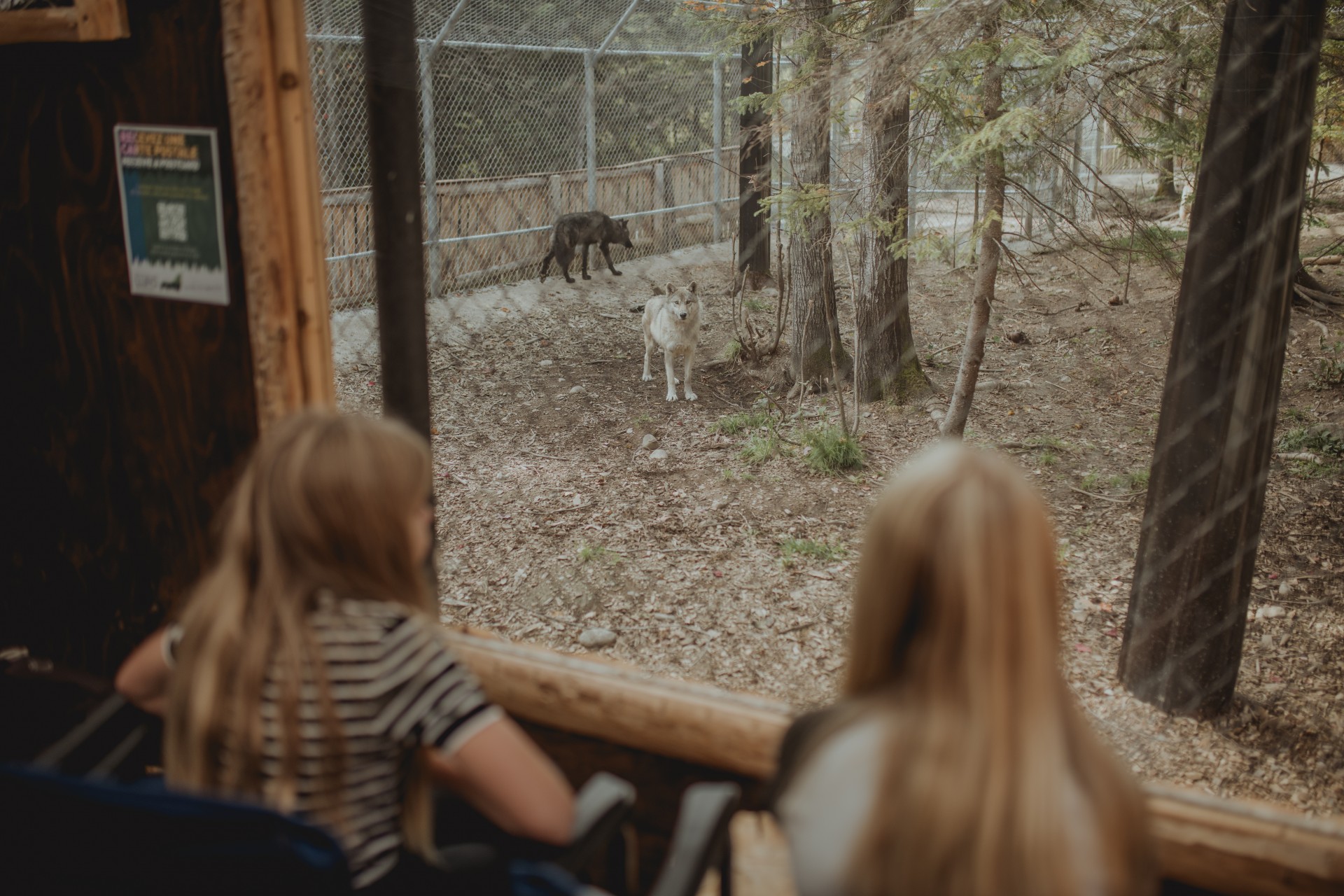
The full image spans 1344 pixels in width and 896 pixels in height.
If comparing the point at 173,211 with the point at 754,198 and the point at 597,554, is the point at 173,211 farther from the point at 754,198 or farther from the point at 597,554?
the point at 754,198

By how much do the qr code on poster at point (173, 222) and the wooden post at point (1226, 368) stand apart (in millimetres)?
3412

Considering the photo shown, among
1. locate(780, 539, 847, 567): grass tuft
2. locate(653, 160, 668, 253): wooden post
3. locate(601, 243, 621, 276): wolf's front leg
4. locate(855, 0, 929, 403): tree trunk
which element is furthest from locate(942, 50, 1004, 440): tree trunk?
locate(653, 160, 668, 253): wooden post

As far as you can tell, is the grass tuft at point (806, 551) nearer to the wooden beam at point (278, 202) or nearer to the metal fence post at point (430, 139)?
the wooden beam at point (278, 202)

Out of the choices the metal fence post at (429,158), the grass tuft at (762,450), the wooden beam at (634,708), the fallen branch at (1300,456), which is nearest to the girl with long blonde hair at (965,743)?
the wooden beam at (634,708)

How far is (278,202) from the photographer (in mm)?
2213

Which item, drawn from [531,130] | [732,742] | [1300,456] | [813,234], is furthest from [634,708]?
[531,130]

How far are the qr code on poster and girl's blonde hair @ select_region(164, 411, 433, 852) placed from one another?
1202mm

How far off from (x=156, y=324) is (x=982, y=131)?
4.26m

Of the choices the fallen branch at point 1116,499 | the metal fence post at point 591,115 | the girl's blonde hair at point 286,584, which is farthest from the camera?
the metal fence post at point 591,115

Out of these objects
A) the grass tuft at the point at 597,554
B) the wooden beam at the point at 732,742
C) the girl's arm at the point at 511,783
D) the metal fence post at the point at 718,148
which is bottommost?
the grass tuft at the point at 597,554

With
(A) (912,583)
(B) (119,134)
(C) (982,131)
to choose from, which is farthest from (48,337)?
(C) (982,131)

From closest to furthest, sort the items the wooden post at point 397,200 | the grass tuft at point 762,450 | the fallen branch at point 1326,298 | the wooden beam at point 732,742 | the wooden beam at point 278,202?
1. the wooden beam at point 732,742
2. the wooden post at point 397,200
3. the wooden beam at point 278,202
4. the grass tuft at point 762,450
5. the fallen branch at point 1326,298

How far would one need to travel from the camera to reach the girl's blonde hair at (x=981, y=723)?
1.05 metres

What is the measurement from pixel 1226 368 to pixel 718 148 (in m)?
11.1
